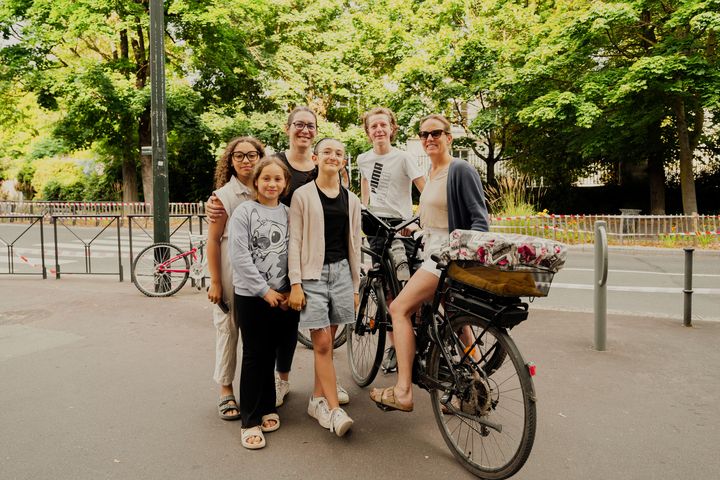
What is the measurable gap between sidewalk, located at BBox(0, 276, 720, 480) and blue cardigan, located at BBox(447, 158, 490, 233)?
1329 mm

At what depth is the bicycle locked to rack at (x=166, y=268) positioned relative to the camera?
8438mm

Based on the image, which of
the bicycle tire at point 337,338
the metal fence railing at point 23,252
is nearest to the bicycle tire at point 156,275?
the metal fence railing at point 23,252

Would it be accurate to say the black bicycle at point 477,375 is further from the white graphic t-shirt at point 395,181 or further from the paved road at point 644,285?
the paved road at point 644,285

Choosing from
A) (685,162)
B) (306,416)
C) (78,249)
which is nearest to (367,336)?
(306,416)

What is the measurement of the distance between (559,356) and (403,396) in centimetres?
223

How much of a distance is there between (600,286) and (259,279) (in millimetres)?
3406

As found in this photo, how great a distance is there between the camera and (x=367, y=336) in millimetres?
4531

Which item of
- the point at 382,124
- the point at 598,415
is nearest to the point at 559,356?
the point at 598,415

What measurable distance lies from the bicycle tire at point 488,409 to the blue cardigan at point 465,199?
0.60 meters

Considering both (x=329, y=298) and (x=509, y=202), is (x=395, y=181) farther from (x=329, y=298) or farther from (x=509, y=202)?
(x=509, y=202)

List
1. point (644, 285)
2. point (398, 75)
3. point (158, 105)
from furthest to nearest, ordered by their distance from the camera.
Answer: point (398, 75) → point (644, 285) → point (158, 105)

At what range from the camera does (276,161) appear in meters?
3.65

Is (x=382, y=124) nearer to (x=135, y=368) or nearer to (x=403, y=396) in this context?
(x=403, y=396)

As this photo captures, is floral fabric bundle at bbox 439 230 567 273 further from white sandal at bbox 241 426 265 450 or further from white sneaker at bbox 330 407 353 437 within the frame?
white sandal at bbox 241 426 265 450
